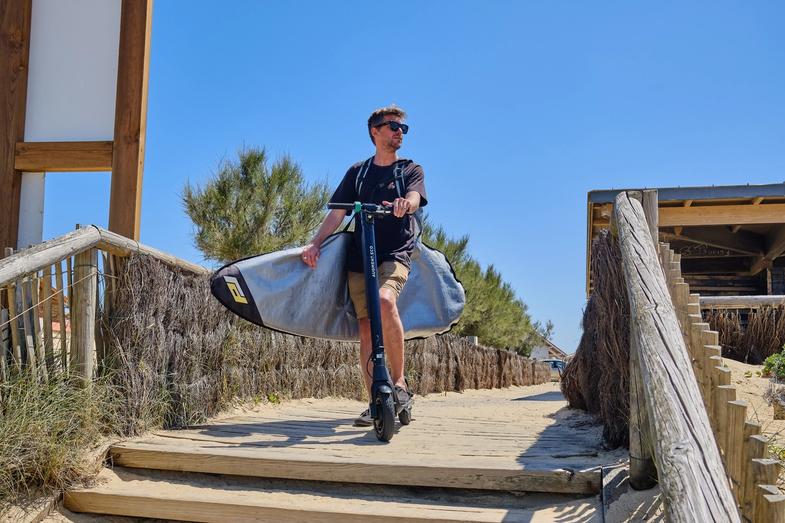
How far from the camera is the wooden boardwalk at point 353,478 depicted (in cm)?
273

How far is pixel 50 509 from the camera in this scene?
293 centimetres

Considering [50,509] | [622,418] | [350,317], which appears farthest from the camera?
[350,317]

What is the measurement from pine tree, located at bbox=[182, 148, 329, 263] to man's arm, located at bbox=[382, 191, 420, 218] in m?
11.7

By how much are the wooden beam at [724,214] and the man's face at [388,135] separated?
7149 mm

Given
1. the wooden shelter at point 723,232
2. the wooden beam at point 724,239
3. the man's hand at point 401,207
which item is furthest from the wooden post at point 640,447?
the wooden beam at point 724,239

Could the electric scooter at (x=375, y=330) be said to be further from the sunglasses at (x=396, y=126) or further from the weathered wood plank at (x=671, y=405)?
the weathered wood plank at (x=671, y=405)

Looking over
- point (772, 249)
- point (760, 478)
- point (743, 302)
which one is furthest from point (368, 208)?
point (772, 249)

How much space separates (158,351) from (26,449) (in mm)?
1001

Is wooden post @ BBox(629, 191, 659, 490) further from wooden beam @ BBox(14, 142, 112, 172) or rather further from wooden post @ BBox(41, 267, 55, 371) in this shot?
wooden beam @ BBox(14, 142, 112, 172)

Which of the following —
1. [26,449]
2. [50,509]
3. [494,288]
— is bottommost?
[50,509]

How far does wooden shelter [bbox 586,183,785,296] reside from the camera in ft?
31.8

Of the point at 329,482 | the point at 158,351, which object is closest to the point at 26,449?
the point at 158,351

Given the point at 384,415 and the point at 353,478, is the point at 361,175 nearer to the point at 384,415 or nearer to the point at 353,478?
the point at 384,415

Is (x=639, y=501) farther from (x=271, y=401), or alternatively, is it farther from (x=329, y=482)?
(x=271, y=401)
